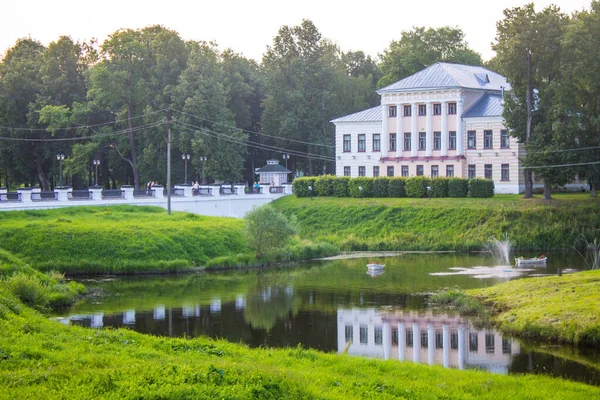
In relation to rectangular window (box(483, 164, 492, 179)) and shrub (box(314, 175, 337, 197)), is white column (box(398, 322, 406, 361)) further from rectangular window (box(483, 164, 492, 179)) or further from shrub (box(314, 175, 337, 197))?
rectangular window (box(483, 164, 492, 179))

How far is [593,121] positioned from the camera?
164ft

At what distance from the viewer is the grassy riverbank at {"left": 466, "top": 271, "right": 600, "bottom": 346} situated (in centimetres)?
2162

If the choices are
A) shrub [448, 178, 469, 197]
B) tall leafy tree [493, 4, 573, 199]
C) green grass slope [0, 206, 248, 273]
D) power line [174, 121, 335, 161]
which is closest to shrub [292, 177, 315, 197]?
power line [174, 121, 335, 161]

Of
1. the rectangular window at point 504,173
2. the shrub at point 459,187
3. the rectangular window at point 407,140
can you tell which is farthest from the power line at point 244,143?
the shrub at point 459,187

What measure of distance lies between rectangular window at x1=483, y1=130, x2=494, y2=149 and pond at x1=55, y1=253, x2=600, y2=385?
23.9 metres

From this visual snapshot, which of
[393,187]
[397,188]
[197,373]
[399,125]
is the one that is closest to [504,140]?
[399,125]

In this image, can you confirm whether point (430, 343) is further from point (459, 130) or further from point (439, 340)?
point (459, 130)

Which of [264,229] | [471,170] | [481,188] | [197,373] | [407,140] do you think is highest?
[407,140]

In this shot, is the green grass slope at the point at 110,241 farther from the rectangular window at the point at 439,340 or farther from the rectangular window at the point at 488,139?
the rectangular window at the point at 488,139

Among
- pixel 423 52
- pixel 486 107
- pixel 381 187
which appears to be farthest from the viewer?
pixel 423 52

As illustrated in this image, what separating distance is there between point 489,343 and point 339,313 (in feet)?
21.5

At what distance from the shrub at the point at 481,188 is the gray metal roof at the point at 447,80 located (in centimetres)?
1010

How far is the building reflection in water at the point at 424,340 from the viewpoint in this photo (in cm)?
2030

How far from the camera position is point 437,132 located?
6725cm
